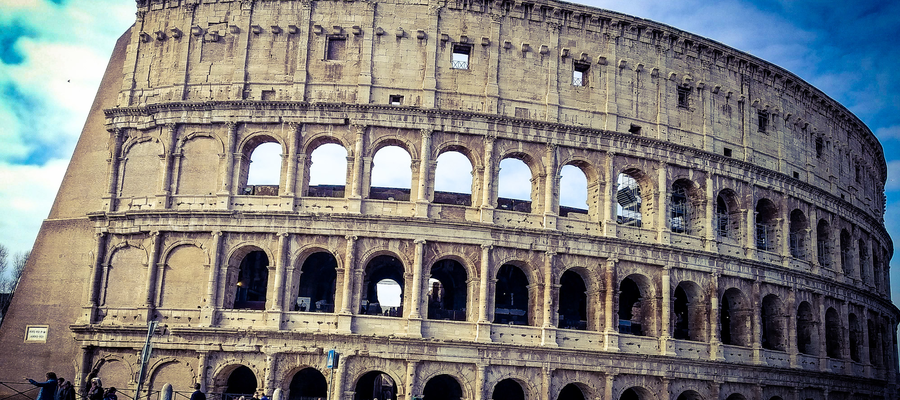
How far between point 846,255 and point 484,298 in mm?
21218

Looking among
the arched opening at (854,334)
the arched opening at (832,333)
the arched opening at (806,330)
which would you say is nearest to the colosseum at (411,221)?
the arched opening at (806,330)

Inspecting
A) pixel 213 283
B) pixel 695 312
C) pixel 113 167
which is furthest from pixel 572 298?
pixel 113 167

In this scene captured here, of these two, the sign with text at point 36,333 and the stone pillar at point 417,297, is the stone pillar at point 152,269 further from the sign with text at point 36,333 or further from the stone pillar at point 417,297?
the stone pillar at point 417,297

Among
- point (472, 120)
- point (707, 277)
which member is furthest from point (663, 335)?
point (472, 120)

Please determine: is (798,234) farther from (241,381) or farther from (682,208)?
(241,381)

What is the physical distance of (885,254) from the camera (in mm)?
43750

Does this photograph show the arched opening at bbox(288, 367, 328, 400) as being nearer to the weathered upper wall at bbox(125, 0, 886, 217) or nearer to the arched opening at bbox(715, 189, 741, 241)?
the weathered upper wall at bbox(125, 0, 886, 217)

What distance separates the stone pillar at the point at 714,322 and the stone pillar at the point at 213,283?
18388 mm

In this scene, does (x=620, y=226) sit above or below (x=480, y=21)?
below

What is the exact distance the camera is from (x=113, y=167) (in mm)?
28469

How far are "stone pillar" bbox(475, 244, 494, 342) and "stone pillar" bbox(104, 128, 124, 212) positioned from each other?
13.8 m

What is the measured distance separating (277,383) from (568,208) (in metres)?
13.7

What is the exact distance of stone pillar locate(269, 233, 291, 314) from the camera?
26094 mm

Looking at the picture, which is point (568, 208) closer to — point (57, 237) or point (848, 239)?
point (848, 239)
